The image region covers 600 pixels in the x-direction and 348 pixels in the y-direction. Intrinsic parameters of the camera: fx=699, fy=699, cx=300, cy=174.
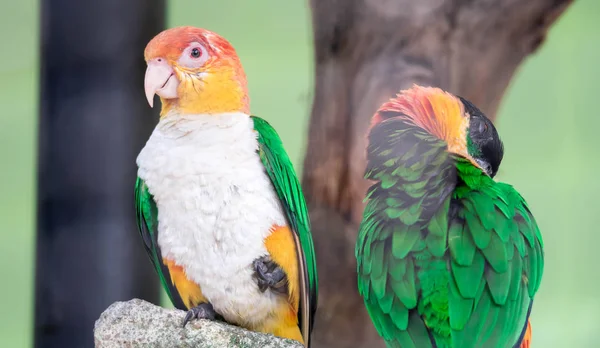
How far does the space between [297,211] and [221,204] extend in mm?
130

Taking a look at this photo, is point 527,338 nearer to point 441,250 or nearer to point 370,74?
point 441,250

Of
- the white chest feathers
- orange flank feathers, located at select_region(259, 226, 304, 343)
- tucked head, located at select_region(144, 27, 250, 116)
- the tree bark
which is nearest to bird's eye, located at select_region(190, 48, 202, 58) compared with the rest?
tucked head, located at select_region(144, 27, 250, 116)

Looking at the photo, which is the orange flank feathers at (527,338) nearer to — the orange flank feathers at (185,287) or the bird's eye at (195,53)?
the orange flank feathers at (185,287)

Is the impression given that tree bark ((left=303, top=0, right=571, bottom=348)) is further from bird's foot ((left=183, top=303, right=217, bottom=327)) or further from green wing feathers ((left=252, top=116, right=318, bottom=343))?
bird's foot ((left=183, top=303, right=217, bottom=327))

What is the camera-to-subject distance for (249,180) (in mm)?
1194

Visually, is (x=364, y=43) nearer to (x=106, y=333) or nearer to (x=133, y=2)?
(x=133, y=2)

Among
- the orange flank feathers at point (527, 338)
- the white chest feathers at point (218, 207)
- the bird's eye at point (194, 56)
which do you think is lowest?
the orange flank feathers at point (527, 338)

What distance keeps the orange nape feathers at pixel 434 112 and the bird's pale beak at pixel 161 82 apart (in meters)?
0.37

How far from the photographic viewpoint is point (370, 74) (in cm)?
117

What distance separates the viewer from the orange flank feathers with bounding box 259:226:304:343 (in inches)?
46.6

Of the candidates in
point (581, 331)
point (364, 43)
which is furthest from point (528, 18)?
point (581, 331)

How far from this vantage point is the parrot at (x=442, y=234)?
107 cm

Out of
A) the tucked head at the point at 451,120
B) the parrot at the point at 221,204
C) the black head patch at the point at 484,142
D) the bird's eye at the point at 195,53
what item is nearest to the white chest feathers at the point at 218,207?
the parrot at the point at 221,204

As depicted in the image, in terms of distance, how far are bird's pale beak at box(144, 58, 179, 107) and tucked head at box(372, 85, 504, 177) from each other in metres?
0.36
